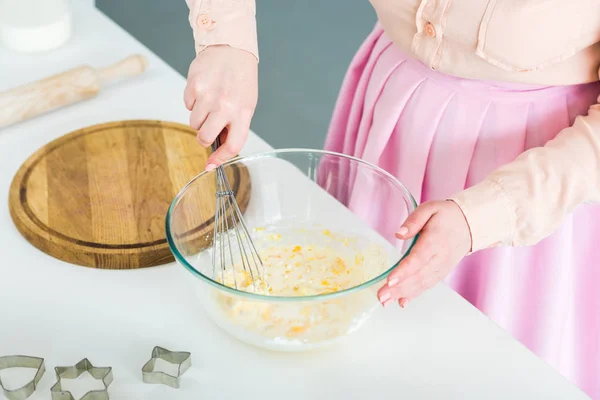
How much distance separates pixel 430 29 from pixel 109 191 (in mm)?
513

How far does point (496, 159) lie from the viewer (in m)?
A: 0.99

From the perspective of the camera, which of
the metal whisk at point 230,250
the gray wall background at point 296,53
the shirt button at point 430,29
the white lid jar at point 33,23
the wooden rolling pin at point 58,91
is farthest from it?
the gray wall background at point 296,53

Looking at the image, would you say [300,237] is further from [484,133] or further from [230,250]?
[484,133]

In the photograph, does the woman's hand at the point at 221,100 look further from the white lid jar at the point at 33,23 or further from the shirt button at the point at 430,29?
the white lid jar at the point at 33,23

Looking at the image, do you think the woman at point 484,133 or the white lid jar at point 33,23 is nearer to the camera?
the woman at point 484,133

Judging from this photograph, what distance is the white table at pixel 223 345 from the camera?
2.37 ft

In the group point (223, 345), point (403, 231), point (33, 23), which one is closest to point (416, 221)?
point (403, 231)

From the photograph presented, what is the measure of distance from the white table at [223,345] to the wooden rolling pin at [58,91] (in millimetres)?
266

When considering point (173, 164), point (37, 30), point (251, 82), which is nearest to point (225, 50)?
point (251, 82)

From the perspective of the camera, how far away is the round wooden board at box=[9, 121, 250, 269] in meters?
0.88

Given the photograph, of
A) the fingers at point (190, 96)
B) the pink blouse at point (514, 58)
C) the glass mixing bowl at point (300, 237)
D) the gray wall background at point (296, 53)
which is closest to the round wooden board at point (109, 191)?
the glass mixing bowl at point (300, 237)

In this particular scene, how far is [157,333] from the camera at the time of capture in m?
0.79

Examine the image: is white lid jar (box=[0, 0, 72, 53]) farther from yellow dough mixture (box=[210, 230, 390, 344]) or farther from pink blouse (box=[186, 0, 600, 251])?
yellow dough mixture (box=[210, 230, 390, 344])

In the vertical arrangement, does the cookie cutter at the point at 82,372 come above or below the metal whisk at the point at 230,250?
below
